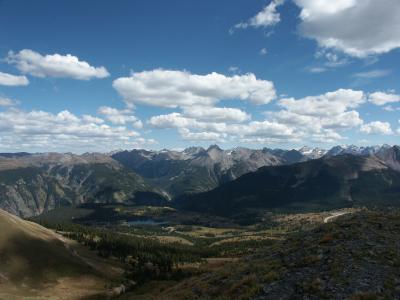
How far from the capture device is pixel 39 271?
548 feet

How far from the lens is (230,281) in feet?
148

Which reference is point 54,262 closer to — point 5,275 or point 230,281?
point 5,275

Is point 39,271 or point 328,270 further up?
point 328,270

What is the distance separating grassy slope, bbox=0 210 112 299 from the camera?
147875mm

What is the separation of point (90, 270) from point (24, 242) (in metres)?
35.5

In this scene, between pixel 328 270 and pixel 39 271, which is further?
pixel 39 271

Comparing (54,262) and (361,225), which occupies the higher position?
(361,225)

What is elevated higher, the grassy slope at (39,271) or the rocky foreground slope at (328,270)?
the rocky foreground slope at (328,270)

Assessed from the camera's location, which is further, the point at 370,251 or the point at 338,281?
the point at 370,251

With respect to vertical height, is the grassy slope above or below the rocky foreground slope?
below

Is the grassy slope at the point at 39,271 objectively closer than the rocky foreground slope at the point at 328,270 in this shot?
No

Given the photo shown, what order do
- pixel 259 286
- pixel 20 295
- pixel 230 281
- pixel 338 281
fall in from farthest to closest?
1. pixel 20 295
2. pixel 230 281
3. pixel 259 286
4. pixel 338 281

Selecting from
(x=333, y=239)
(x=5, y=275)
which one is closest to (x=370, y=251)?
(x=333, y=239)

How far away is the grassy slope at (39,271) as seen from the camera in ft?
485
